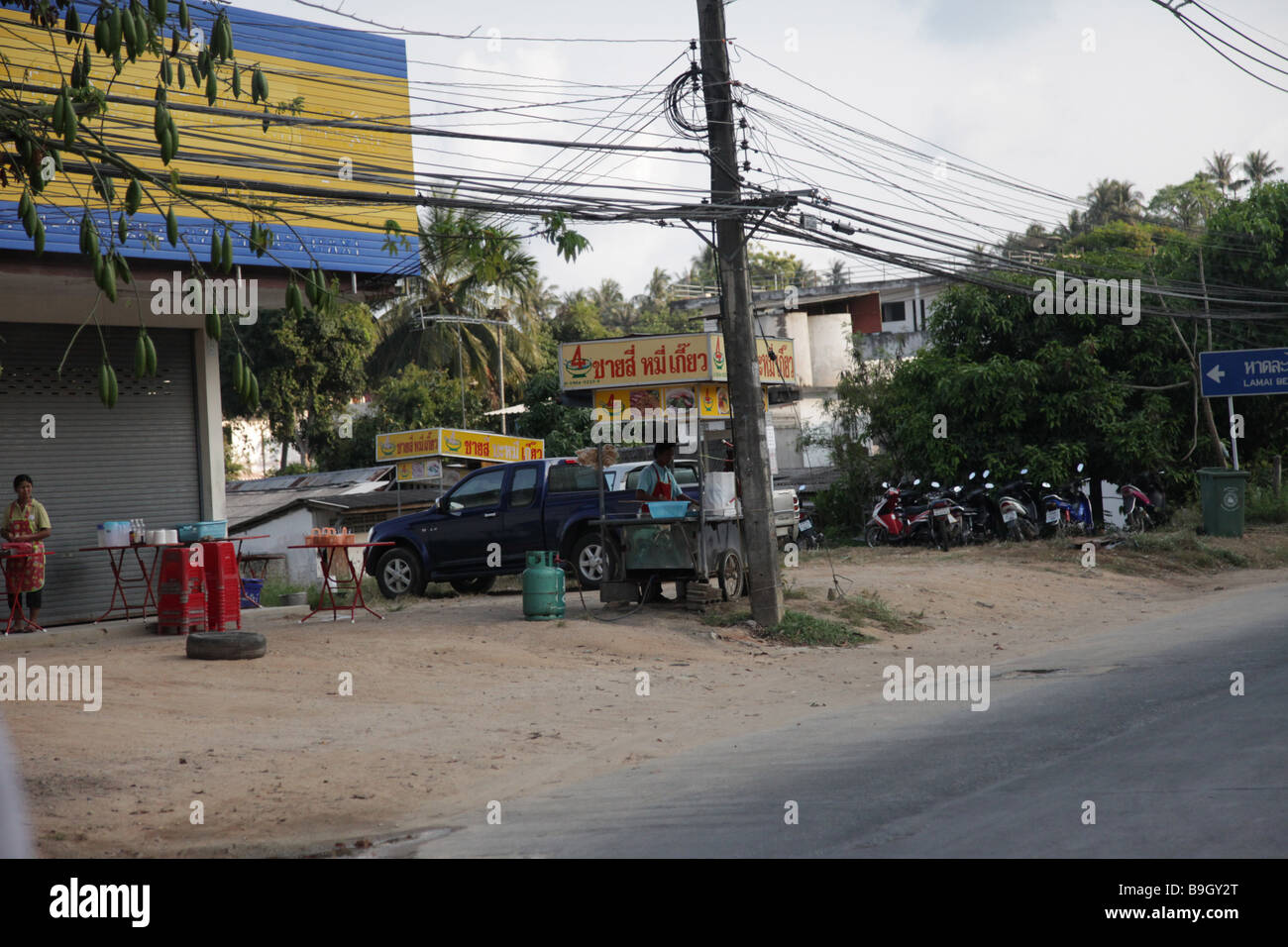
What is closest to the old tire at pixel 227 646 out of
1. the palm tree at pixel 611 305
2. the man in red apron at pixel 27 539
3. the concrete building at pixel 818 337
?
the man in red apron at pixel 27 539

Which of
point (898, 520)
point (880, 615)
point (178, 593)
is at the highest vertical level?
point (178, 593)

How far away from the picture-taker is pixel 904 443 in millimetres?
25484

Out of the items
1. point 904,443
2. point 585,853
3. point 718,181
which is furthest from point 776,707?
point 904,443

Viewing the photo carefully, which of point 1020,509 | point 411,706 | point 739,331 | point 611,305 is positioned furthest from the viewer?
point 611,305

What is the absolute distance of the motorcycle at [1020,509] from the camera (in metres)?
22.5

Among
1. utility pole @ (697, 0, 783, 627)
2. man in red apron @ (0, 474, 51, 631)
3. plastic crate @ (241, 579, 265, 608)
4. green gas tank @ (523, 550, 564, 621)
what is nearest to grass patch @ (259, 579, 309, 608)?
plastic crate @ (241, 579, 265, 608)

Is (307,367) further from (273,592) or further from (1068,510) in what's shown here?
(1068,510)

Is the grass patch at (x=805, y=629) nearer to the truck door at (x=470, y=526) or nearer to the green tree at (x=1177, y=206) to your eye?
the truck door at (x=470, y=526)

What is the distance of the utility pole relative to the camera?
43.6ft

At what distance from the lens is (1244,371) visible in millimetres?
22516

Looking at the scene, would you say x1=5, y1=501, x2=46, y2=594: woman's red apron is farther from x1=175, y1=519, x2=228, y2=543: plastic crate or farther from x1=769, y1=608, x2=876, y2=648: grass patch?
x1=769, y1=608, x2=876, y2=648: grass patch

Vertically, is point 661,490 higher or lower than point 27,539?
higher

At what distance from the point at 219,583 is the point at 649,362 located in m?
13.1

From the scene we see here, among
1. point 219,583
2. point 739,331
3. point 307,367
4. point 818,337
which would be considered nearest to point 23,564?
point 219,583
